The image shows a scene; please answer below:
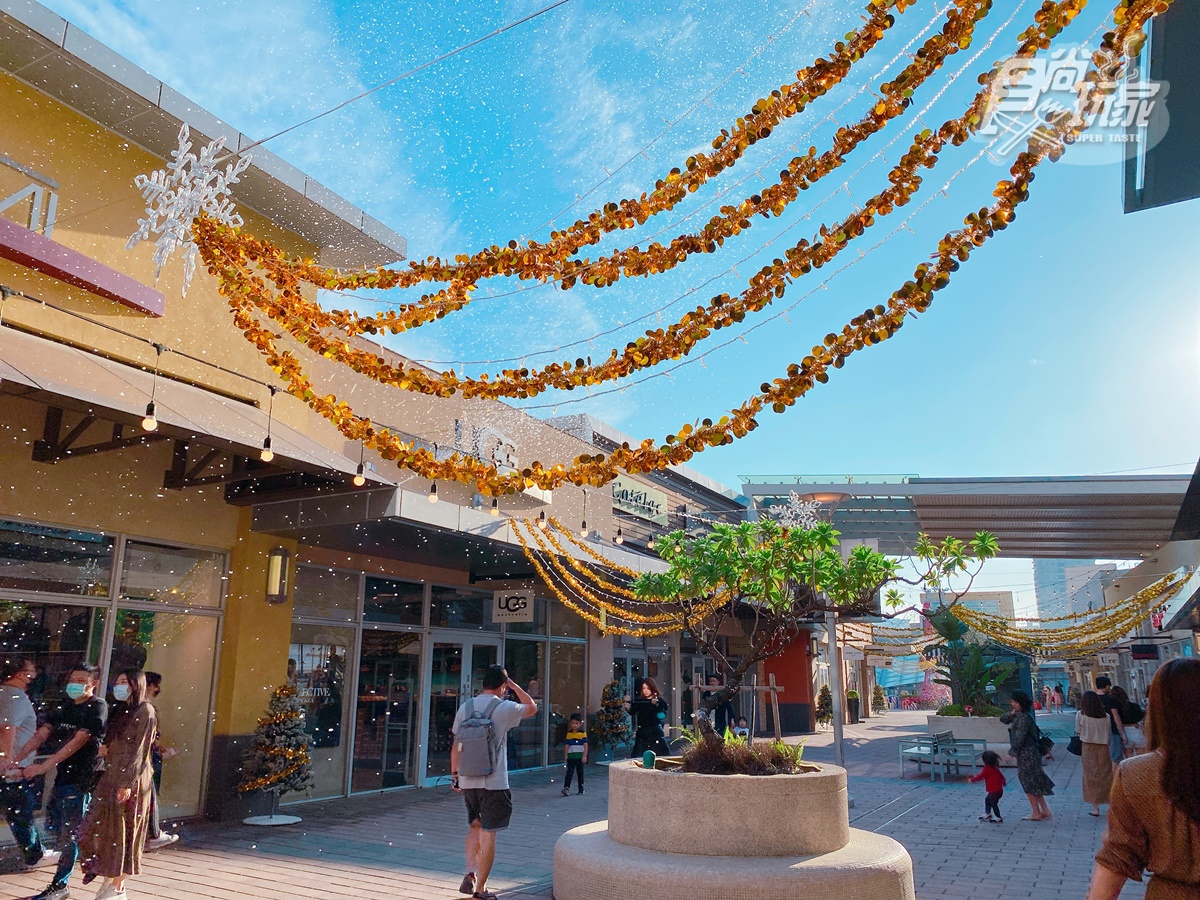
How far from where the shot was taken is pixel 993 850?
821cm

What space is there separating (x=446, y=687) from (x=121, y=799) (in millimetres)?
7903

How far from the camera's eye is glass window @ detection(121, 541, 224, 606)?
9.24 metres

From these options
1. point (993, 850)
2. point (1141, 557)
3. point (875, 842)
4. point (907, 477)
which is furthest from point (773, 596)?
point (1141, 557)

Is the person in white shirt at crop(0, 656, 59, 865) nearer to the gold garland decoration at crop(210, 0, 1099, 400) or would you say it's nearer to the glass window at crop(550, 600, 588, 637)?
the gold garland decoration at crop(210, 0, 1099, 400)

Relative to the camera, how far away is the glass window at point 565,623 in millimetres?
16547

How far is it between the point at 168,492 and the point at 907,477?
1454 centimetres

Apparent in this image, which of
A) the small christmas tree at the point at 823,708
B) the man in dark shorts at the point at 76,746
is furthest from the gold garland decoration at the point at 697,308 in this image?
the small christmas tree at the point at 823,708

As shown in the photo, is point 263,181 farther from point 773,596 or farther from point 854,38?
point 854,38

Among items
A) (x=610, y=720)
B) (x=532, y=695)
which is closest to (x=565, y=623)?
(x=610, y=720)

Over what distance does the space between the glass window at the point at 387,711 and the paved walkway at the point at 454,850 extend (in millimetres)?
471

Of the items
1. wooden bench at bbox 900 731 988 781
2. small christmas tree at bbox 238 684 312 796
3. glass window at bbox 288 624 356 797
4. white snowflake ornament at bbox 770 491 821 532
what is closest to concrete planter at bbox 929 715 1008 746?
wooden bench at bbox 900 731 988 781

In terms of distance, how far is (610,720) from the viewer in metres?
16.4

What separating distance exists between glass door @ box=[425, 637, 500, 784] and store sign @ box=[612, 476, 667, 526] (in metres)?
6.31

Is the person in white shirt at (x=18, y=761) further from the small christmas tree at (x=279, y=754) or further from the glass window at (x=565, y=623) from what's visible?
the glass window at (x=565, y=623)
